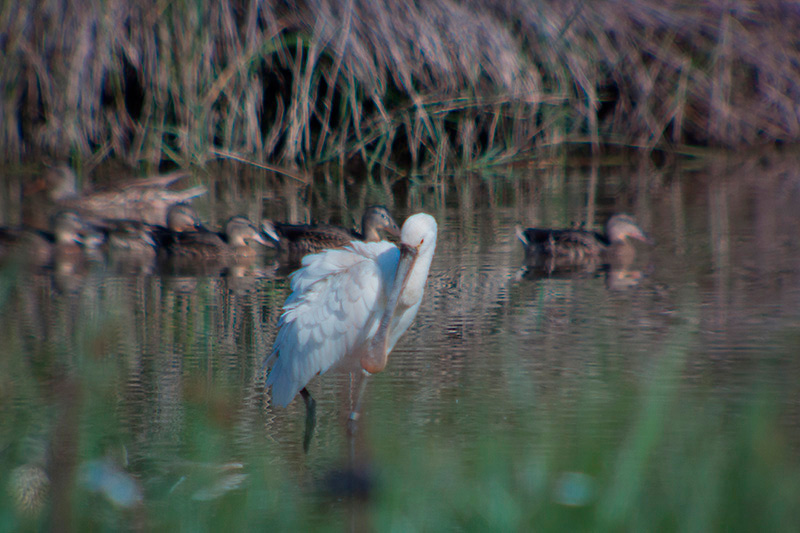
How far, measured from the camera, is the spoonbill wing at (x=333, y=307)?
387cm

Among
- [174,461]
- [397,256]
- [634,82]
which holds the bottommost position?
[174,461]

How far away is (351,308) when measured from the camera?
3.94 meters

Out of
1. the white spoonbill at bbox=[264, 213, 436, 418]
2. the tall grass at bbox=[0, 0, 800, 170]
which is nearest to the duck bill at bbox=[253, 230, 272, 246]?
the white spoonbill at bbox=[264, 213, 436, 418]

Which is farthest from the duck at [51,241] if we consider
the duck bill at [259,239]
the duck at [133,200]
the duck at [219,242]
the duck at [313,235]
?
the duck at [133,200]

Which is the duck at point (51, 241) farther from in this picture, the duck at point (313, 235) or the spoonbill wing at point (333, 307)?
the spoonbill wing at point (333, 307)

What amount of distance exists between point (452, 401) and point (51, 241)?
4.62 metres

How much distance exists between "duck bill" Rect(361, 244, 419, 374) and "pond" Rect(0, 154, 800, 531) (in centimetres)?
15

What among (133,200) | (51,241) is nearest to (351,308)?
(51,241)

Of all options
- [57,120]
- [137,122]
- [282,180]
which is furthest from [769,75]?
[57,120]

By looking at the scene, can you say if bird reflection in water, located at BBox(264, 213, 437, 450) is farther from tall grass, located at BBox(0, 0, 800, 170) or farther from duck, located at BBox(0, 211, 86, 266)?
tall grass, located at BBox(0, 0, 800, 170)

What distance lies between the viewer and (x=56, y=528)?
2.27 m

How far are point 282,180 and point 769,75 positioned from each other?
22.1 ft

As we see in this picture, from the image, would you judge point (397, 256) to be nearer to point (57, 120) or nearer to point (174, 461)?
point (174, 461)

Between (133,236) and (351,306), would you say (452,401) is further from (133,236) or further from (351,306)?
(133,236)
